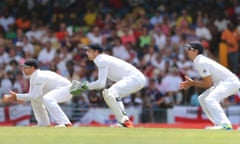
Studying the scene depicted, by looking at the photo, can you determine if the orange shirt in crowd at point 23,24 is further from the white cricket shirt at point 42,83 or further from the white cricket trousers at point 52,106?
the white cricket shirt at point 42,83

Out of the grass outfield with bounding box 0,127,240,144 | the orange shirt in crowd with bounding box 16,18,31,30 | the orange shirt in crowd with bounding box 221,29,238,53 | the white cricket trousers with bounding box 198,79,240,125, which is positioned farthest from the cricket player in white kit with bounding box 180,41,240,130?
the orange shirt in crowd with bounding box 16,18,31,30

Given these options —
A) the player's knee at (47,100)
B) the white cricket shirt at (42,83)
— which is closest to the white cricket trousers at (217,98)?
the player's knee at (47,100)

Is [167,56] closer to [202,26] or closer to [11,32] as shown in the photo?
[202,26]

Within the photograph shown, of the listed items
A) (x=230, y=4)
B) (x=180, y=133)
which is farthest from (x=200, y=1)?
(x=180, y=133)

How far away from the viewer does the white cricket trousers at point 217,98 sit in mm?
16984

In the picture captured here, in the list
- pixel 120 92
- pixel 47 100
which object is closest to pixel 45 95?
pixel 47 100

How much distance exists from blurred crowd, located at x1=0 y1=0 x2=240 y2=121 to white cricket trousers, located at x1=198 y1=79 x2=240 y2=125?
670 cm

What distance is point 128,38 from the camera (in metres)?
27.4

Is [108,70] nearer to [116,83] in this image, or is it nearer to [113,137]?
[116,83]

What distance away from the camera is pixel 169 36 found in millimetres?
27188

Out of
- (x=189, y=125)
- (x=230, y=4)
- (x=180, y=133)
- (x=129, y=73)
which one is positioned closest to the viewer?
(x=180, y=133)

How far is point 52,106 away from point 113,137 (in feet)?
15.5

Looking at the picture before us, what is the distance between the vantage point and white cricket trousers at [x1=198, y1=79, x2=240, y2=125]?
17.0 metres

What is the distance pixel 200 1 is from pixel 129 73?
12055mm
